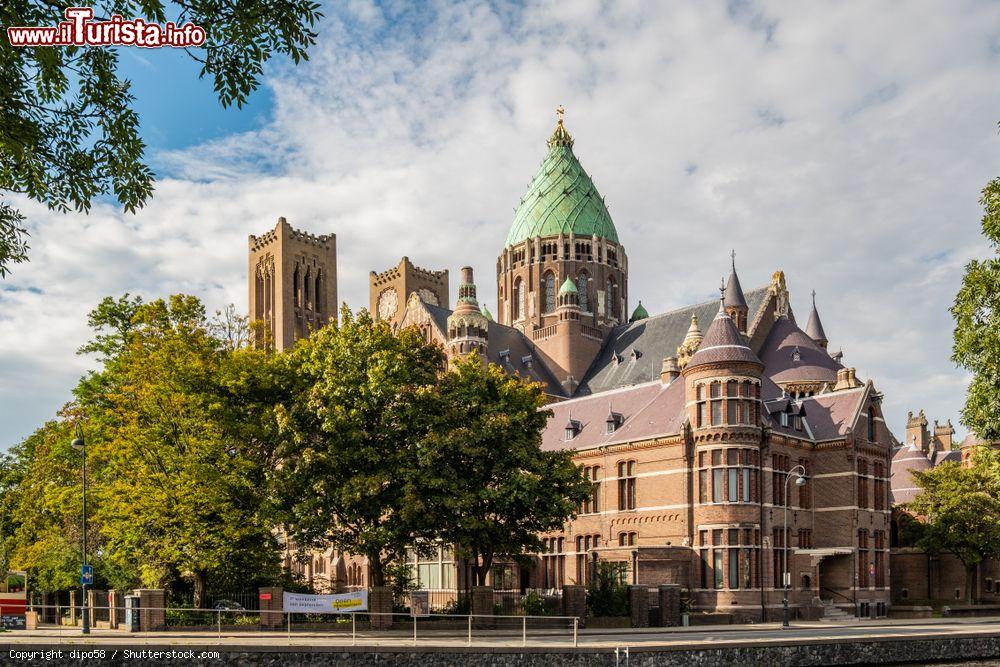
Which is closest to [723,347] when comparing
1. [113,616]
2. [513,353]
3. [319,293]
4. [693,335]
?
[693,335]

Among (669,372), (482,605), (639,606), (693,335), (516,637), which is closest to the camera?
(516,637)

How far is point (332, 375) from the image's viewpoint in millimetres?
42094

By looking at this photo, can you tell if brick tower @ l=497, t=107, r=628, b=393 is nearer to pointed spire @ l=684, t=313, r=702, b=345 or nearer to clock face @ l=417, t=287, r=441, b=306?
pointed spire @ l=684, t=313, r=702, b=345

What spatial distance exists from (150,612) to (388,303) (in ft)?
327

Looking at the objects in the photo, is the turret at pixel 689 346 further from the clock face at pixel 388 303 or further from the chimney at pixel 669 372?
the clock face at pixel 388 303

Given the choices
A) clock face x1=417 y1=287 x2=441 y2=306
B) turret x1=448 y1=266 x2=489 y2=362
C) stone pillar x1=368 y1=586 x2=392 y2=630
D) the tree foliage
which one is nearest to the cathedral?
stone pillar x1=368 y1=586 x2=392 y2=630

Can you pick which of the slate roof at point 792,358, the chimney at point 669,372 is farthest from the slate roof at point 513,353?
the chimney at point 669,372

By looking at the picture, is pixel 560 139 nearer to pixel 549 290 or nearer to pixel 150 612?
pixel 549 290

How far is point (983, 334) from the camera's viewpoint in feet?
106

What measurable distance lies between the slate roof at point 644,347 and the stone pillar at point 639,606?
38975 mm

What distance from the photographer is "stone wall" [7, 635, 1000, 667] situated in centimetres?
2981

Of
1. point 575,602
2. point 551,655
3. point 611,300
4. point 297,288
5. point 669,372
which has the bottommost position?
point 575,602

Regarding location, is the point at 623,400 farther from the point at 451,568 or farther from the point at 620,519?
the point at 451,568

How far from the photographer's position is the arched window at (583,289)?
102062mm
